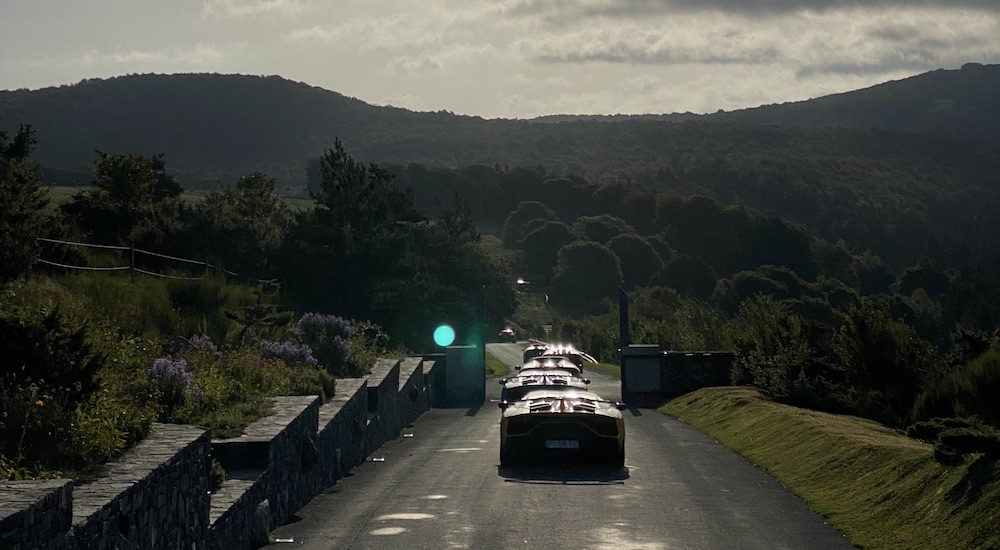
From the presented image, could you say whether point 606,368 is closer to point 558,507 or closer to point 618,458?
point 618,458

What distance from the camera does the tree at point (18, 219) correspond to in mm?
25172

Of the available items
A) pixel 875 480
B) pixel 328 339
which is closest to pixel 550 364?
pixel 328 339

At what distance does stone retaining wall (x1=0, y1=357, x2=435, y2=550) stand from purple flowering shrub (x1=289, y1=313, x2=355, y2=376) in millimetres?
6032

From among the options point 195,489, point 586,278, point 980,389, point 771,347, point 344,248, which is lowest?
point 771,347

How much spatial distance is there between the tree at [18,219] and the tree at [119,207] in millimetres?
8654

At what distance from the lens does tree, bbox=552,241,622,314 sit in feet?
469

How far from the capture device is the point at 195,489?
12.1 metres

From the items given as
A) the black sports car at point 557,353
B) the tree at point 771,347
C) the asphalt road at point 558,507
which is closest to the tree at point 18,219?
the asphalt road at point 558,507

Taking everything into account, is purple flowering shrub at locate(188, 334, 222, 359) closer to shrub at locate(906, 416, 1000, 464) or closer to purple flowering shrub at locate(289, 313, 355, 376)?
purple flowering shrub at locate(289, 313, 355, 376)

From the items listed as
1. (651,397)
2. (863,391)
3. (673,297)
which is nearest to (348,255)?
(651,397)

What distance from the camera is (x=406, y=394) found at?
3616 centimetres

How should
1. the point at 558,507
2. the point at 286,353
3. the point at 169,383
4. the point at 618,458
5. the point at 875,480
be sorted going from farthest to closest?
the point at 286,353 < the point at 618,458 < the point at 875,480 < the point at 558,507 < the point at 169,383

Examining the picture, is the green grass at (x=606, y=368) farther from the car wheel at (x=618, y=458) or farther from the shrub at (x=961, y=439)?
the shrub at (x=961, y=439)

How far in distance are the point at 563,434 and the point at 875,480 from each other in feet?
17.8
